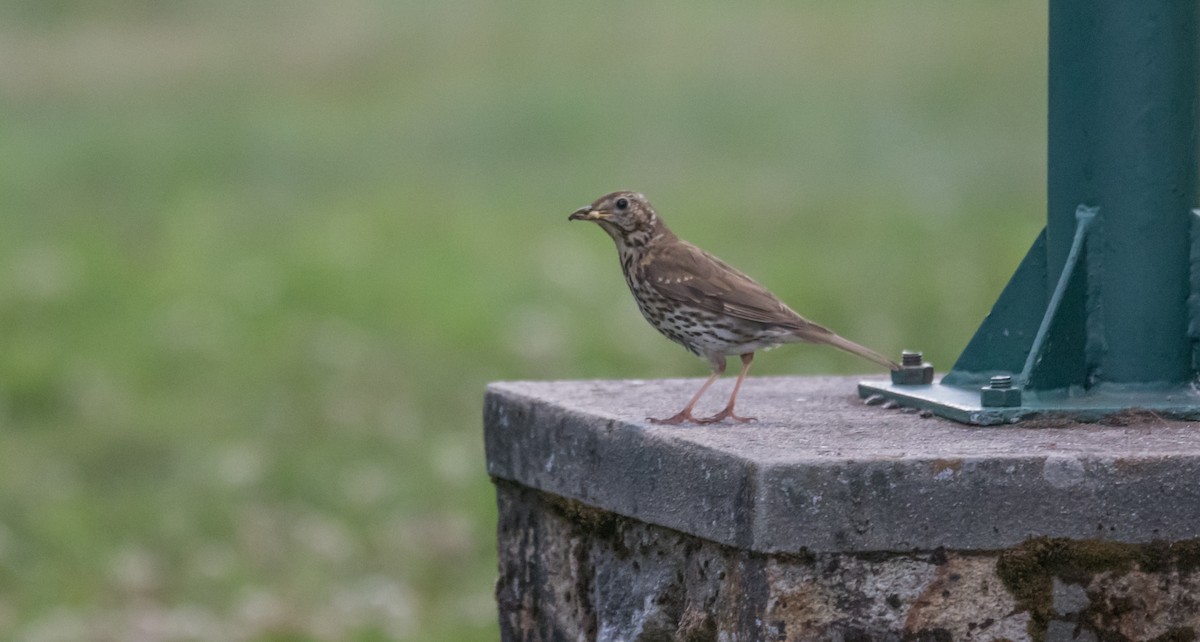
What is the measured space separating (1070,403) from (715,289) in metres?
0.89

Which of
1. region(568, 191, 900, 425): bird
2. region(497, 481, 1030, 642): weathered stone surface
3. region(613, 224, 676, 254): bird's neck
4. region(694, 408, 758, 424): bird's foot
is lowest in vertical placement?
region(497, 481, 1030, 642): weathered stone surface

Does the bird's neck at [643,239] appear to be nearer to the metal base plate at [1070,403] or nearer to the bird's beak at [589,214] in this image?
the bird's beak at [589,214]

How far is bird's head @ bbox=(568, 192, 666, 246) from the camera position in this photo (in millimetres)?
4793

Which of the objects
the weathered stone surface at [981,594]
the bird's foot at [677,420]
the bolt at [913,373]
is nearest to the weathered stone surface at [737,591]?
the weathered stone surface at [981,594]

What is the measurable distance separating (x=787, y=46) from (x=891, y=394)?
1450cm

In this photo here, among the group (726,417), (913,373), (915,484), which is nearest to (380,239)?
(913,373)

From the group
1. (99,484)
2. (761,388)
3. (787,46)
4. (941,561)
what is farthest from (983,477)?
(787,46)

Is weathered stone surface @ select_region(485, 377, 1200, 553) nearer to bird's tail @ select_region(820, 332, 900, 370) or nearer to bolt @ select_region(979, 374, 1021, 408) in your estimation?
bolt @ select_region(979, 374, 1021, 408)

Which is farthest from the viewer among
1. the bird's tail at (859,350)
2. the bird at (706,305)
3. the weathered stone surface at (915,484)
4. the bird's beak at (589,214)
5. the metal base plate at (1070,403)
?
the bird's beak at (589,214)

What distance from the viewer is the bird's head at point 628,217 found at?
15.7 ft

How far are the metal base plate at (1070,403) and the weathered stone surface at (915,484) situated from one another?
0.12 feet

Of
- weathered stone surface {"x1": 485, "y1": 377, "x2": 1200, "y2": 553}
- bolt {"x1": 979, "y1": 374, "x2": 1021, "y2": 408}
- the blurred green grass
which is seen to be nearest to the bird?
→ bolt {"x1": 979, "y1": 374, "x2": 1021, "y2": 408}

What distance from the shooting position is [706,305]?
4559 mm

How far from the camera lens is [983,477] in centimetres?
356
